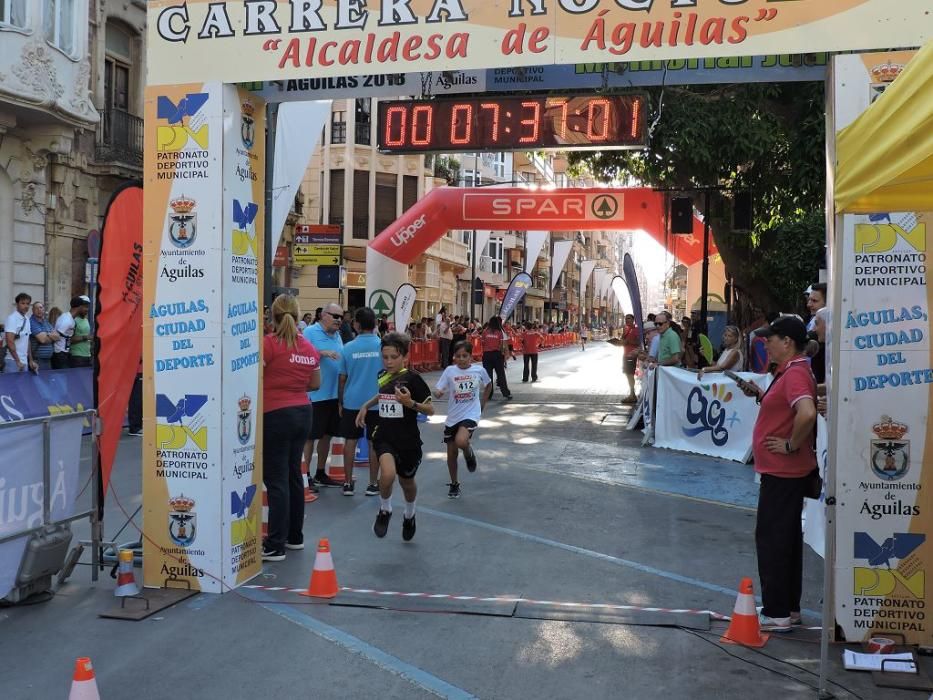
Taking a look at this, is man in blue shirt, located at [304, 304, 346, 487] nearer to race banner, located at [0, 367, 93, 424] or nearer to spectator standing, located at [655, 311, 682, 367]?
race banner, located at [0, 367, 93, 424]

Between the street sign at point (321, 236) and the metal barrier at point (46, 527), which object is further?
the street sign at point (321, 236)

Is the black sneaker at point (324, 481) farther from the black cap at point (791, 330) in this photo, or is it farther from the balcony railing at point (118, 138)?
the balcony railing at point (118, 138)

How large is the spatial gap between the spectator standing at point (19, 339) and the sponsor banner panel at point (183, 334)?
29.8 ft

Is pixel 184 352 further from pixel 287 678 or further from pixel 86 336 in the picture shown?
pixel 86 336

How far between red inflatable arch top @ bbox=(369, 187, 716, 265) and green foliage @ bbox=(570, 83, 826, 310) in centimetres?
66

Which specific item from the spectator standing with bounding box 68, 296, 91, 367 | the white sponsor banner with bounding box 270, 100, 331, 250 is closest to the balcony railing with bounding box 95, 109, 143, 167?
the spectator standing with bounding box 68, 296, 91, 367

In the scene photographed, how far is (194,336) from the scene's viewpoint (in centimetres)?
596

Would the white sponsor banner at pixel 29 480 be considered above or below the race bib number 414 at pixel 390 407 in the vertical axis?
below

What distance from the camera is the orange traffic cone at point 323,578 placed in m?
5.86

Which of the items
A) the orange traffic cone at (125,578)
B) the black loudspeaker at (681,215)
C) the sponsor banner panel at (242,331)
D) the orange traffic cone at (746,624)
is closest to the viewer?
the orange traffic cone at (746,624)

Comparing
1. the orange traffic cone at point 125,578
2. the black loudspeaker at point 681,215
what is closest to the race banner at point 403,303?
the black loudspeaker at point 681,215

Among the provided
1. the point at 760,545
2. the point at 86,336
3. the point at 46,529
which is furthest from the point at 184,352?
the point at 86,336

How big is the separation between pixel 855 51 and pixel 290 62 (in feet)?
11.1

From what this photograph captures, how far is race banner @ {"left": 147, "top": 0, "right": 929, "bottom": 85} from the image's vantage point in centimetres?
511
